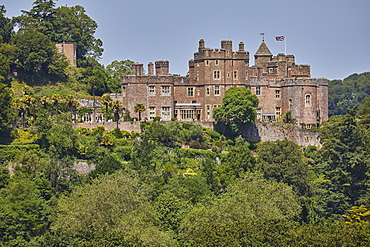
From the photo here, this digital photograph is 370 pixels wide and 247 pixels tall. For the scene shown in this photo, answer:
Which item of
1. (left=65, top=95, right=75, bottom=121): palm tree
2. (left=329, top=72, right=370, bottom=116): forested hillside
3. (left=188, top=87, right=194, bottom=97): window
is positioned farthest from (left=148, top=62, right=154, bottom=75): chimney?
(left=329, top=72, right=370, bottom=116): forested hillside

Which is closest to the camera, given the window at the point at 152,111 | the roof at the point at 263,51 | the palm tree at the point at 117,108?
the palm tree at the point at 117,108

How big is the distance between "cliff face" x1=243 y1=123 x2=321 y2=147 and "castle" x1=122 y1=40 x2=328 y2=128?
311cm

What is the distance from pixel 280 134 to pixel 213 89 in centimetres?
873

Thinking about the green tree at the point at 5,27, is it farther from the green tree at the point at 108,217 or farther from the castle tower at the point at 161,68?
the green tree at the point at 108,217

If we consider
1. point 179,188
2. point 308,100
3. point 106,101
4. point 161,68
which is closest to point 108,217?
point 179,188

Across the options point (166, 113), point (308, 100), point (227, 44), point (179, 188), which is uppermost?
point (227, 44)

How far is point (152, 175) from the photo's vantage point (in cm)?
7875

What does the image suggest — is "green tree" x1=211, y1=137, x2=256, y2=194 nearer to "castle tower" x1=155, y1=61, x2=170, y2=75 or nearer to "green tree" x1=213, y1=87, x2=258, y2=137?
"green tree" x1=213, y1=87, x2=258, y2=137

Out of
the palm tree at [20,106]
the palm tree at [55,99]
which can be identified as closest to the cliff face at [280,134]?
the palm tree at [55,99]

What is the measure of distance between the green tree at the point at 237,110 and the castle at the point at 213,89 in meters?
2.57

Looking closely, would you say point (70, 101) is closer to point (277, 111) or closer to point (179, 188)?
point (179, 188)

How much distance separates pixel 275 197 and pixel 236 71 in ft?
85.1

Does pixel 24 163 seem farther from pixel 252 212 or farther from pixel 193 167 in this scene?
pixel 252 212

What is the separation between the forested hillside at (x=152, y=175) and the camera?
63406 millimetres
